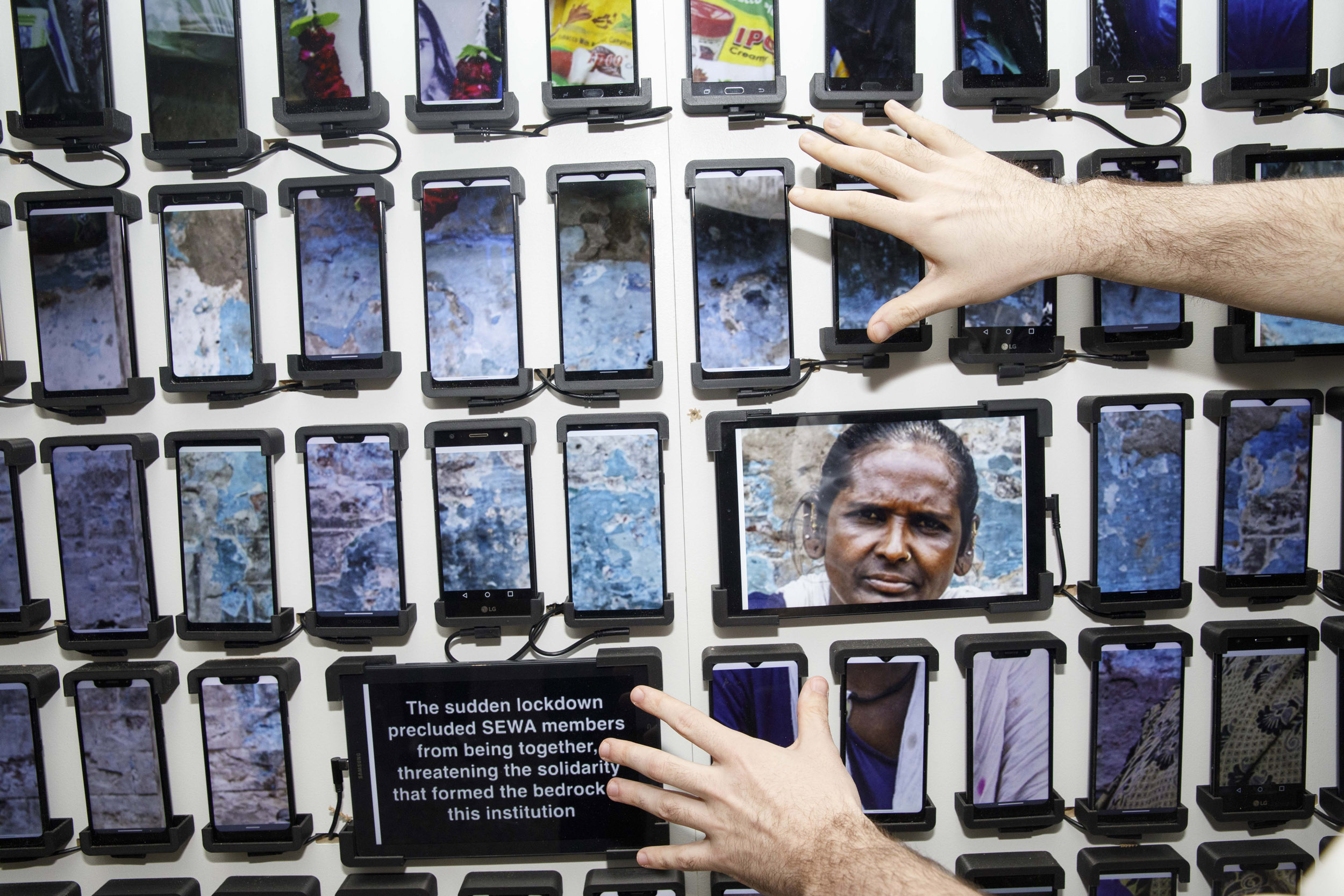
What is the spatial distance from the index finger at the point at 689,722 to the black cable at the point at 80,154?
163 cm

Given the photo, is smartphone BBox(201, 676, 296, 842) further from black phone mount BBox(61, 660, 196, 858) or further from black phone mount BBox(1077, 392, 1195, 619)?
black phone mount BBox(1077, 392, 1195, 619)

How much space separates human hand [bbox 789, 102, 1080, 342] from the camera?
1365 mm

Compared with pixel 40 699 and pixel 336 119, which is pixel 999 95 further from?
pixel 40 699

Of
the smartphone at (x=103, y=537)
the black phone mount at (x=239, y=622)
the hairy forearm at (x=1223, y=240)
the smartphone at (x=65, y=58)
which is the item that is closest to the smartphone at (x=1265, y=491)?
the hairy forearm at (x=1223, y=240)

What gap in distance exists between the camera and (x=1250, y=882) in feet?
5.77

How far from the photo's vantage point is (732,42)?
1632mm

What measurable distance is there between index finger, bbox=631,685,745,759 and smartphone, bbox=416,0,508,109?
4.19 feet

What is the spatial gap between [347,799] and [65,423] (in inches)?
42.9

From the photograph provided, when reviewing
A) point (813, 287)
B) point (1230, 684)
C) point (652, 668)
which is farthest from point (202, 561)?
point (1230, 684)

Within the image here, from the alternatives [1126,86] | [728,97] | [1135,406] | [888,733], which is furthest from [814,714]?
[1126,86]

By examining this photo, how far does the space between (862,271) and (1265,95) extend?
957 mm

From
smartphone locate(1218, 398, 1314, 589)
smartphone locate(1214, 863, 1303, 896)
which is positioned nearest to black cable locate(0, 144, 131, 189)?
smartphone locate(1218, 398, 1314, 589)

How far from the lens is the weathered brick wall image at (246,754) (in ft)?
5.69

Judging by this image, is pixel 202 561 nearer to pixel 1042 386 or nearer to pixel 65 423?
pixel 65 423
